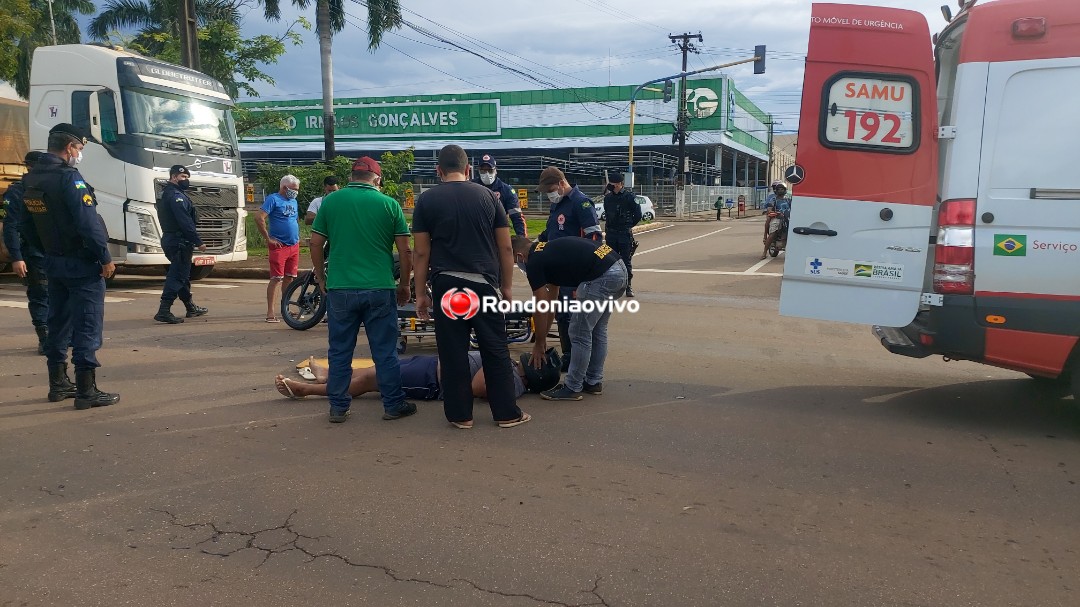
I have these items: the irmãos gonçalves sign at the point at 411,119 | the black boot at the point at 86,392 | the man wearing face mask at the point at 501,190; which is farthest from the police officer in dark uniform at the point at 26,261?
the irmãos gonçalves sign at the point at 411,119

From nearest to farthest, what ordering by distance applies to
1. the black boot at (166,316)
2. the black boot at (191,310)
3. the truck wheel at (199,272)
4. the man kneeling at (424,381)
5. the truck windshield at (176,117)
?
the man kneeling at (424,381), the black boot at (166,316), the black boot at (191,310), the truck windshield at (176,117), the truck wheel at (199,272)

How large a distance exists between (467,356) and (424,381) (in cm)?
70

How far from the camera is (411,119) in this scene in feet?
173

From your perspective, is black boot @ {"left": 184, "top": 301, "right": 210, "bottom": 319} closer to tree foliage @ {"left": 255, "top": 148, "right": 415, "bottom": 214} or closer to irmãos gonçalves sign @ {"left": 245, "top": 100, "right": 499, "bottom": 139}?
tree foliage @ {"left": 255, "top": 148, "right": 415, "bottom": 214}

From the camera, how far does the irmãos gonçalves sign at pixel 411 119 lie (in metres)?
51.6

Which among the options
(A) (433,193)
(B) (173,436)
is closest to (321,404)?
(B) (173,436)

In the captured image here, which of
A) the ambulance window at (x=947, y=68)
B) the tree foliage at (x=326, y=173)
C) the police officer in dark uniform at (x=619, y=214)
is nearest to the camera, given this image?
the ambulance window at (x=947, y=68)

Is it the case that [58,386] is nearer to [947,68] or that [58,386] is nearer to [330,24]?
[947,68]

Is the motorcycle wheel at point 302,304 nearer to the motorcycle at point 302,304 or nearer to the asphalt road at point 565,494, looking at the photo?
the motorcycle at point 302,304

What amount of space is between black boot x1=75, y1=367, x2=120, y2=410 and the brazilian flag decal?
250 inches

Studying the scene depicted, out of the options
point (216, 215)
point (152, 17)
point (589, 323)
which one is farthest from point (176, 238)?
point (152, 17)

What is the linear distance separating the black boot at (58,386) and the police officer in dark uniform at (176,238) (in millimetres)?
3548

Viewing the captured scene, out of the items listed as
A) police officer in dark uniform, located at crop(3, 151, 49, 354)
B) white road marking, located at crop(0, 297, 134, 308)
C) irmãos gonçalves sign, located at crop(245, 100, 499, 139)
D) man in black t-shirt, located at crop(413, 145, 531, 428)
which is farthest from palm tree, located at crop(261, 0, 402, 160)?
irmãos gonçalves sign, located at crop(245, 100, 499, 139)

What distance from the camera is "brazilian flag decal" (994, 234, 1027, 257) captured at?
477cm
